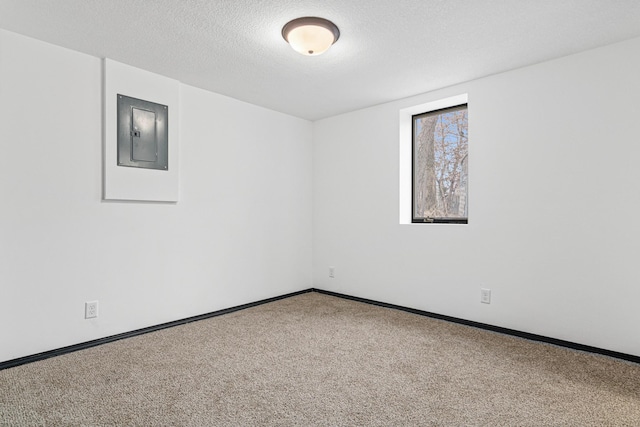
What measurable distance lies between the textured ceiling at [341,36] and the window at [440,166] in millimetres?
567

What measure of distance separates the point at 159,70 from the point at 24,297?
204 centimetres

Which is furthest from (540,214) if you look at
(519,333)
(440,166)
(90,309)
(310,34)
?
(90,309)

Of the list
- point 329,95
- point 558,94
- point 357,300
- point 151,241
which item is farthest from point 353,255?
point 558,94

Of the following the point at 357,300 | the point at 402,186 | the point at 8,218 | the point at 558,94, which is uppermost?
the point at 558,94

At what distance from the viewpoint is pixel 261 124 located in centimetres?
411

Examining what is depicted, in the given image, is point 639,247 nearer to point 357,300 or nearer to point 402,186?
point 402,186

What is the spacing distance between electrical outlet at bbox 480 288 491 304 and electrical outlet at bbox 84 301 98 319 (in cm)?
326

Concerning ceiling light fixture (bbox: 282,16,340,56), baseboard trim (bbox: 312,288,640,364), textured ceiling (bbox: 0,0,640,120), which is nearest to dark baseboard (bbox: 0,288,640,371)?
baseboard trim (bbox: 312,288,640,364)

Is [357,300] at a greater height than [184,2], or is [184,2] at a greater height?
[184,2]

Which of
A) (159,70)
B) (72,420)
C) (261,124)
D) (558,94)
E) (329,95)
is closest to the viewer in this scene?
(72,420)

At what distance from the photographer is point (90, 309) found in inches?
108

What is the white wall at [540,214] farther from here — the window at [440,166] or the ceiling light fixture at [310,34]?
the ceiling light fixture at [310,34]

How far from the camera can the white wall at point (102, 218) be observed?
2436mm

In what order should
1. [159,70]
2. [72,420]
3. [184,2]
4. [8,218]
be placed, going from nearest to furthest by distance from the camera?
1. [72,420]
2. [184,2]
3. [8,218]
4. [159,70]
